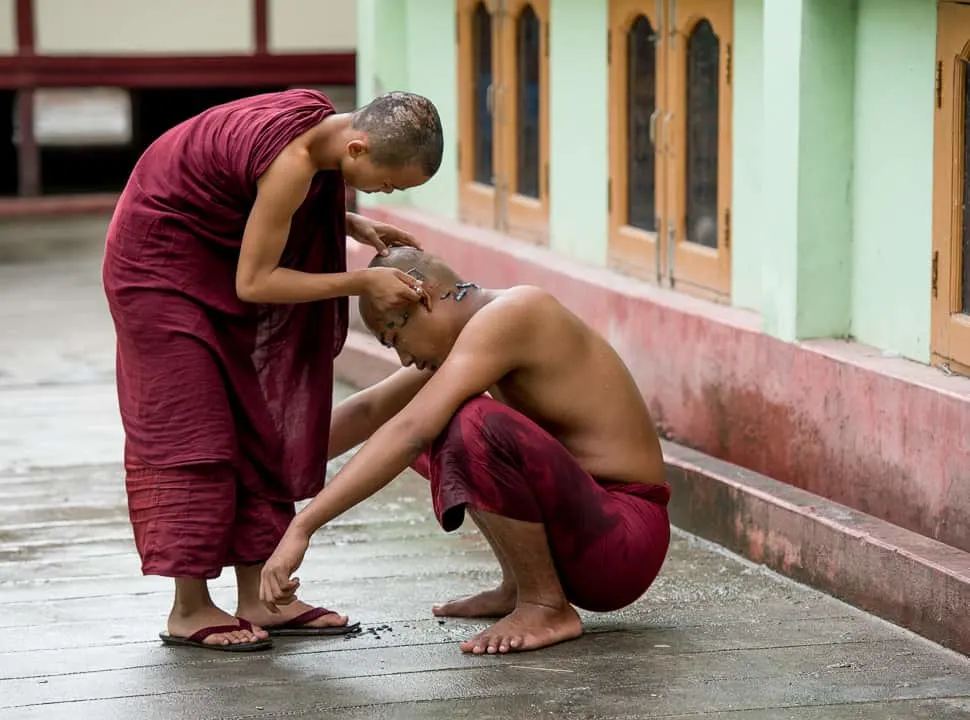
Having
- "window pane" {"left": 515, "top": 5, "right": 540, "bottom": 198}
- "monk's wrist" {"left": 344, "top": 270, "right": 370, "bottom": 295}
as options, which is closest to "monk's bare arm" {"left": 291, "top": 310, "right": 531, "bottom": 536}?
"monk's wrist" {"left": 344, "top": 270, "right": 370, "bottom": 295}

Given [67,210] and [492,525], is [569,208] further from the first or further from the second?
[67,210]

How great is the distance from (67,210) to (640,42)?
25.7 feet

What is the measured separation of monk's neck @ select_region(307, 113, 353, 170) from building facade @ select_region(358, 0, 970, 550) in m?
1.54

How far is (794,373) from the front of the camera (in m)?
5.22

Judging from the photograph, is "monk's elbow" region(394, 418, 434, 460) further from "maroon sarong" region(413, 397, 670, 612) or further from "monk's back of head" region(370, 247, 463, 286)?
"monk's back of head" region(370, 247, 463, 286)

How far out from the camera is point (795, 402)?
522 centimetres

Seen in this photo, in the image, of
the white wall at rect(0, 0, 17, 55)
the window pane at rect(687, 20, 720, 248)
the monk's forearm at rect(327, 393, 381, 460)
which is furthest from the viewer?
the white wall at rect(0, 0, 17, 55)

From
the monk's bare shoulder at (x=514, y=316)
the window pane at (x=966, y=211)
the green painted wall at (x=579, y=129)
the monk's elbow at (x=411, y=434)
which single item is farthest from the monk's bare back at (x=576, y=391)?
the green painted wall at (x=579, y=129)

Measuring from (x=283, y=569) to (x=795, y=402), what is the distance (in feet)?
5.96

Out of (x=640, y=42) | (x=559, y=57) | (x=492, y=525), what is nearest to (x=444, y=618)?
(x=492, y=525)

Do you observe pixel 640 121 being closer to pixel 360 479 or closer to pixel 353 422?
pixel 353 422

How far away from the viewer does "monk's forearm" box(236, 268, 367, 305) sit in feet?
13.4

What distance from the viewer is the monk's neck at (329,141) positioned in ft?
13.4

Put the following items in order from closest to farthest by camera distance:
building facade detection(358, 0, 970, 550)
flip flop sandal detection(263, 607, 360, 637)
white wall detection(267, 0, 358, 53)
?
flip flop sandal detection(263, 607, 360, 637)
building facade detection(358, 0, 970, 550)
white wall detection(267, 0, 358, 53)
